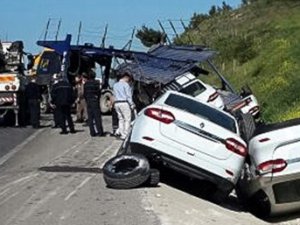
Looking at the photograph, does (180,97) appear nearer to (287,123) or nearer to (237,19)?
(287,123)

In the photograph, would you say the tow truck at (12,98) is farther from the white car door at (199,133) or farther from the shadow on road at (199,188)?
the white car door at (199,133)

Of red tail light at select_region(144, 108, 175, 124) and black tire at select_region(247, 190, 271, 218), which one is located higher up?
red tail light at select_region(144, 108, 175, 124)

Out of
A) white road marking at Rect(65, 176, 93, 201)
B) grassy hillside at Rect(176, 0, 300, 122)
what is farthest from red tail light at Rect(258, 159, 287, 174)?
grassy hillside at Rect(176, 0, 300, 122)

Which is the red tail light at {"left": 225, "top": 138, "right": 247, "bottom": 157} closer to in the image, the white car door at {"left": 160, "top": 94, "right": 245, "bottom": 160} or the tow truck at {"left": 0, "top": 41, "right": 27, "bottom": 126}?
the white car door at {"left": 160, "top": 94, "right": 245, "bottom": 160}

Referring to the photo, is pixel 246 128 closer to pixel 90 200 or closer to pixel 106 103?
pixel 90 200

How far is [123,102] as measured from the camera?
70.1ft

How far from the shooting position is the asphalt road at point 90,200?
37.7 ft

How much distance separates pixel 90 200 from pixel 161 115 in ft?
6.86

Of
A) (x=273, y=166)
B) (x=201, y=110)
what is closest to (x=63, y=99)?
(x=201, y=110)

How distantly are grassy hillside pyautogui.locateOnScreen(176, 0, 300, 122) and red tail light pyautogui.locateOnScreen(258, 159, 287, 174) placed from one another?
8.66 metres

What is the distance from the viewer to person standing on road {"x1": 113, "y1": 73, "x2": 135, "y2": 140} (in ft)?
69.5

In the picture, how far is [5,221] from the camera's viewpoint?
11.4 metres

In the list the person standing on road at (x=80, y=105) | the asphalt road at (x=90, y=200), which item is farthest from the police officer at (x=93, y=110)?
the person standing on road at (x=80, y=105)

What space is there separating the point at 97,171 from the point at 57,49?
17.2 meters
